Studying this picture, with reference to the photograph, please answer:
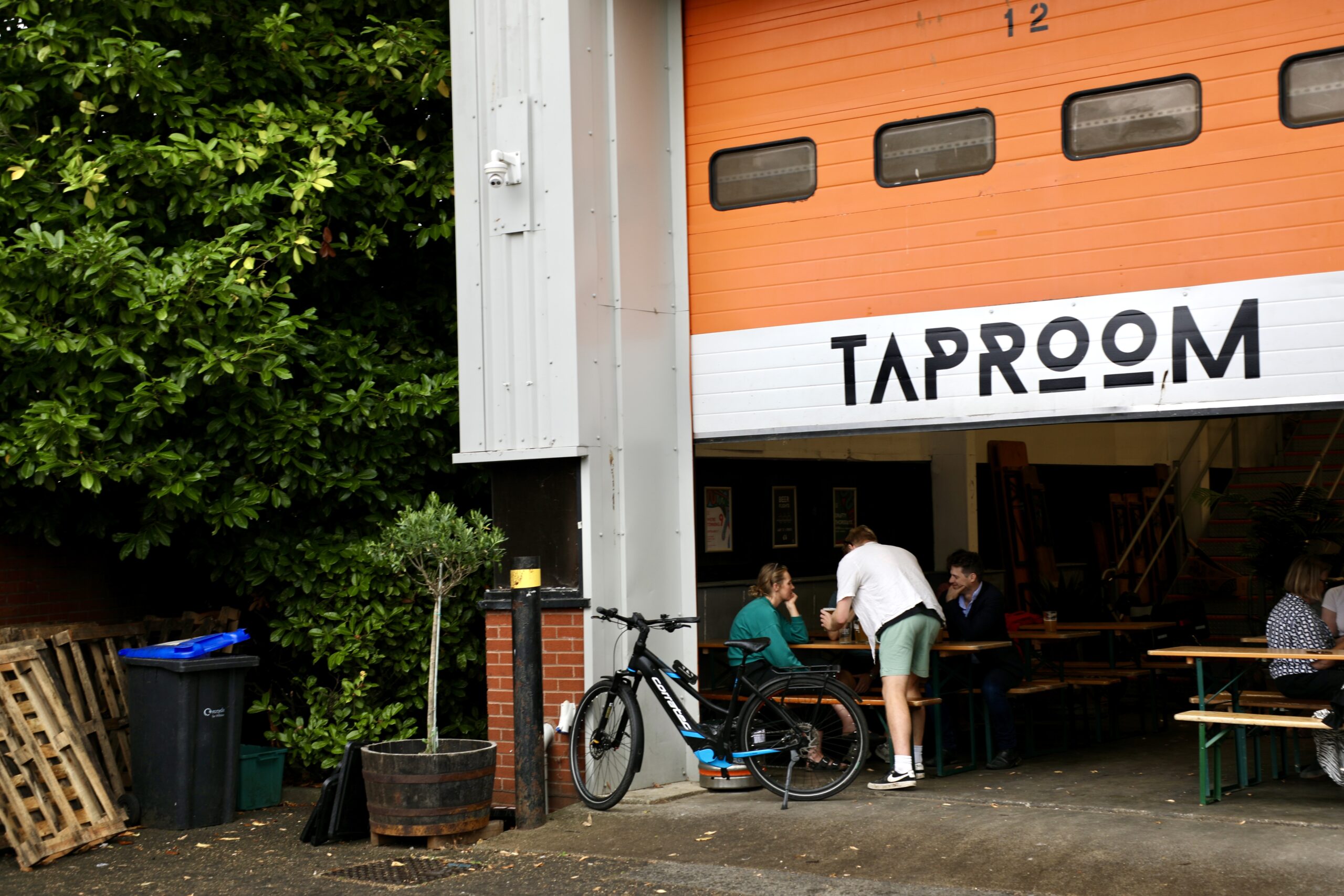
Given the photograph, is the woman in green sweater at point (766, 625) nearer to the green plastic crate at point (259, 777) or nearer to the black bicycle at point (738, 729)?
the black bicycle at point (738, 729)

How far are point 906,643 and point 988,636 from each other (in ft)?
3.29

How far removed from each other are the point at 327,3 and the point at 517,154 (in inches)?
95.5

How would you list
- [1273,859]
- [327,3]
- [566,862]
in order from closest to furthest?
1. [1273,859]
2. [566,862]
3. [327,3]

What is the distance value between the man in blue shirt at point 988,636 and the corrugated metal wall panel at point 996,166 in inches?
85.1

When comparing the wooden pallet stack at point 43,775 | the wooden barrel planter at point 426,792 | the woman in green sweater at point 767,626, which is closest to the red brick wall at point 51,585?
the wooden pallet stack at point 43,775

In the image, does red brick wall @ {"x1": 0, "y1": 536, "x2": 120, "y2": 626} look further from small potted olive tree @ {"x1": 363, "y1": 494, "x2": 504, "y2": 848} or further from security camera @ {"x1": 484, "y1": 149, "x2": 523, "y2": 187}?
security camera @ {"x1": 484, "y1": 149, "x2": 523, "y2": 187}

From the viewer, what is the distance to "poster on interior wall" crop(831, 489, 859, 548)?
1341 centimetres

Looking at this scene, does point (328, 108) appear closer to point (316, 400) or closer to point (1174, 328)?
point (316, 400)

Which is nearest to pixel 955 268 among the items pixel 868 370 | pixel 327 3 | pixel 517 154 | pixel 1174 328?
pixel 868 370

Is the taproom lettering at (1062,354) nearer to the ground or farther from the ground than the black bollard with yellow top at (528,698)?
farther from the ground

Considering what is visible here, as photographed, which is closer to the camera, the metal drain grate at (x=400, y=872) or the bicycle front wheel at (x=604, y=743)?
the metal drain grate at (x=400, y=872)

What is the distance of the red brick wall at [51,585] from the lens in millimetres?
9711

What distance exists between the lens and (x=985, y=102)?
8.17 meters

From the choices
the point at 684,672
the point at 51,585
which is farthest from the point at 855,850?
the point at 51,585
